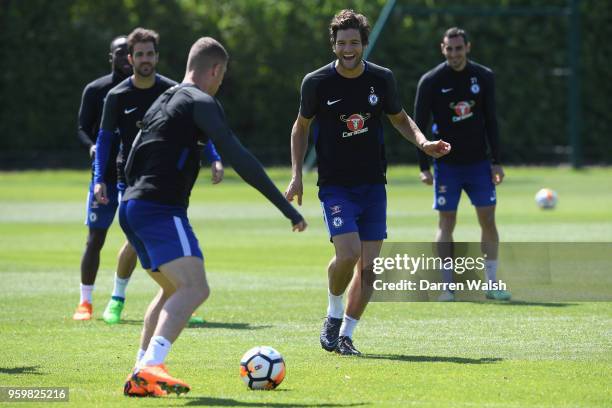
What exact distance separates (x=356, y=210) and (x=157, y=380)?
8.52 ft

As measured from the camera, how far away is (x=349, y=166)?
974cm

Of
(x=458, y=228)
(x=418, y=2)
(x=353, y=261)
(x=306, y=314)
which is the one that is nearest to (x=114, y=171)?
(x=306, y=314)

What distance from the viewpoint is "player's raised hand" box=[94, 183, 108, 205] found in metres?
11.0

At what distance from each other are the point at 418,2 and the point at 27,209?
17129 mm

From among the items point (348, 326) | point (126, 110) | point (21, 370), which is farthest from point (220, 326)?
point (21, 370)

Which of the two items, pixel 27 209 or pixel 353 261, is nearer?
pixel 353 261

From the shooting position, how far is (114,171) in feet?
39.4

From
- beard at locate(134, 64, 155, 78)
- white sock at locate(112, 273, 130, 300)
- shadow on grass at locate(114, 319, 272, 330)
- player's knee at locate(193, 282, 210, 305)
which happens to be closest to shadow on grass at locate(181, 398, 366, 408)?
player's knee at locate(193, 282, 210, 305)

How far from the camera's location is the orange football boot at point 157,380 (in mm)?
7602

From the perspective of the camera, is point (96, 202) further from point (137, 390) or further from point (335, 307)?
point (137, 390)

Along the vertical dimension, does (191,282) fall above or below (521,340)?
above

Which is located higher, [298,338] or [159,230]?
[159,230]

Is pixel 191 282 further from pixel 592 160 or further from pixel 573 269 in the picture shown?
pixel 592 160

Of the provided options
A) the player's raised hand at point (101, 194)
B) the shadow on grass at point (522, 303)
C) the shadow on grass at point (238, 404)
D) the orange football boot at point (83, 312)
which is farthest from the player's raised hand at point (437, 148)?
the orange football boot at point (83, 312)
